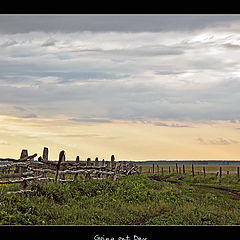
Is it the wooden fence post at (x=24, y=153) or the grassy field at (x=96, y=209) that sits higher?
the wooden fence post at (x=24, y=153)

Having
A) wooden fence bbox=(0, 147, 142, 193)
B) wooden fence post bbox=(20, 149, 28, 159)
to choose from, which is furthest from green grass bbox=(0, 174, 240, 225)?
wooden fence post bbox=(20, 149, 28, 159)

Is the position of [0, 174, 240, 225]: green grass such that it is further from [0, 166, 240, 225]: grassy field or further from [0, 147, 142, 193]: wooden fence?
[0, 147, 142, 193]: wooden fence

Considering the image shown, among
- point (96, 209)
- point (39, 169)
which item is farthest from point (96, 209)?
point (39, 169)

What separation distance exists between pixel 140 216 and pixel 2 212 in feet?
16.5

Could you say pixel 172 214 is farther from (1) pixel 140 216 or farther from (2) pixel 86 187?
(2) pixel 86 187

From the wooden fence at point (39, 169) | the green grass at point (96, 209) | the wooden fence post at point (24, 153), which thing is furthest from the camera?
the wooden fence post at point (24, 153)

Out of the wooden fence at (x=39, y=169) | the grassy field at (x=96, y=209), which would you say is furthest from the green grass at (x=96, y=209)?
the wooden fence at (x=39, y=169)

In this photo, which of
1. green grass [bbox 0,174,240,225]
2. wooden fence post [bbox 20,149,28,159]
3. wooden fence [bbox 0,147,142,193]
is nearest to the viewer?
green grass [bbox 0,174,240,225]

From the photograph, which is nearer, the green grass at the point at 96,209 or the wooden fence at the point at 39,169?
the green grass at the point at 96,209

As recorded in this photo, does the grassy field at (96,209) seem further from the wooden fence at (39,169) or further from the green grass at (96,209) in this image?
the wooden fence at (39,169)

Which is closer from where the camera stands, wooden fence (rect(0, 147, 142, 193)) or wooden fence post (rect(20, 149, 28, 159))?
wooden fence (rect(0, 147, 142, 193))

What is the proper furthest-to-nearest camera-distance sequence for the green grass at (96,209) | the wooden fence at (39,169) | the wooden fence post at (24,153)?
the wooden fence post at (24,153)
the wooden fence at (39,169)
the green grass at (96,209)

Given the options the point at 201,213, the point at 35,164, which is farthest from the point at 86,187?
the point at 201,213

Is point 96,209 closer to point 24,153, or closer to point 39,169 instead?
point 24,153
